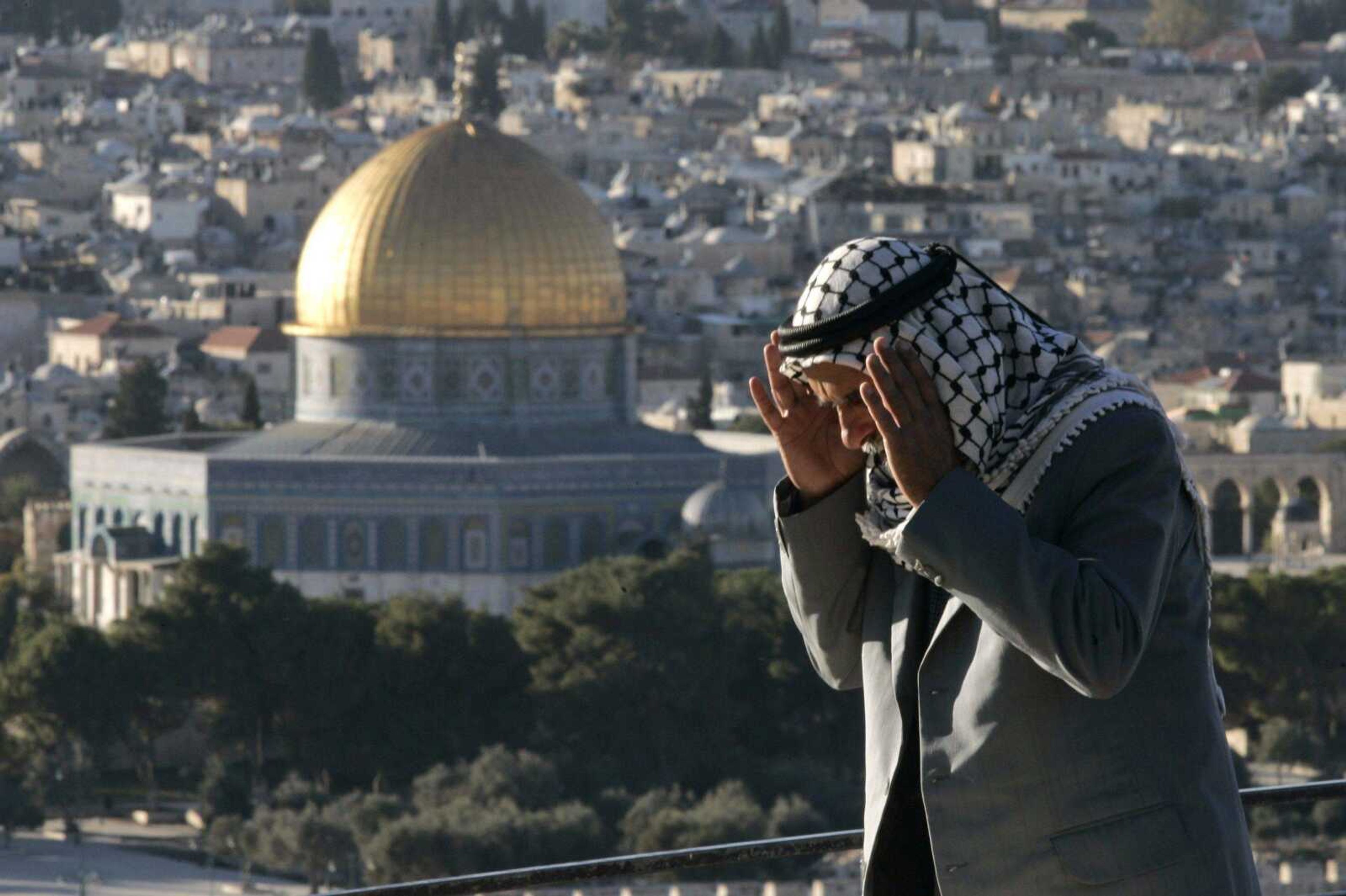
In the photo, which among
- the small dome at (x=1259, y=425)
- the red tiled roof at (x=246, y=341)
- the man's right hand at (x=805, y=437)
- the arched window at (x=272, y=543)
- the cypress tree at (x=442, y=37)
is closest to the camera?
the man's right hand at (x=805, y=437)

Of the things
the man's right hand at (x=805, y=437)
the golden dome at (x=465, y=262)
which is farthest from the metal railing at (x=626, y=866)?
the golden dome at (x=465, y=262)

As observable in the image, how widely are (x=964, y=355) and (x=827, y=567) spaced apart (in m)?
0.40

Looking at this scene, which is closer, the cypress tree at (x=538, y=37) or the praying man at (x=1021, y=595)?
the praying man at (x=1021, y=595)

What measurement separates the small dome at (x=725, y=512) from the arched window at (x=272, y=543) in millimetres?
3513

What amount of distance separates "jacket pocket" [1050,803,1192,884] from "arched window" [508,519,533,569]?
36651 mm

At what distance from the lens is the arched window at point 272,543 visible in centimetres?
4228

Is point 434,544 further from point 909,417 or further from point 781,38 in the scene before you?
point 781,38

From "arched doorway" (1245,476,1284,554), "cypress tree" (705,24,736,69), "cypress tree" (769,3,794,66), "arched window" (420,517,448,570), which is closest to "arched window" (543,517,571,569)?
"arched window" (420,517,448,570)

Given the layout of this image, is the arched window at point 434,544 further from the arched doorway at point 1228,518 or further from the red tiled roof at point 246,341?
the red tiled roof at point 246,341

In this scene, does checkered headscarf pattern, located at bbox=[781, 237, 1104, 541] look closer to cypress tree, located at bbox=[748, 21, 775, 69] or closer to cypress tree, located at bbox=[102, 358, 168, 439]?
cypress tree, located at bbox=[102, 358, 168, 439]

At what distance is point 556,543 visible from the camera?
139ft

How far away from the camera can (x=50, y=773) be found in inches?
1453

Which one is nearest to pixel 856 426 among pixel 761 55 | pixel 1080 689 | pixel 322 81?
pixel 1080 689

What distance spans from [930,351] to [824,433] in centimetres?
29
